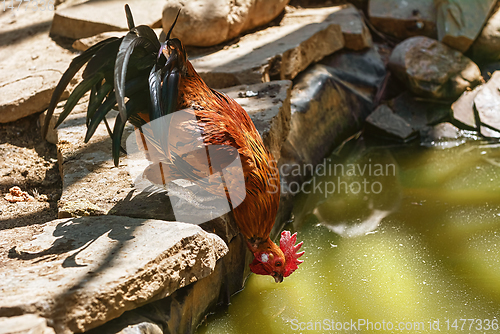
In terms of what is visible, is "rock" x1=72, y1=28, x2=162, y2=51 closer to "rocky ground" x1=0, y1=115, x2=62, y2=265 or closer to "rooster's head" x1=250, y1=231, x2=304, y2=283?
"rocky ground" x1=0, y1=115, x2=62, y2=265

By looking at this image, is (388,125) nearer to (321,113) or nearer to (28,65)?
(321,113)

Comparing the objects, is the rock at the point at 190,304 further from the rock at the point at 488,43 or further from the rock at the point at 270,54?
the rock at the point at 488,43

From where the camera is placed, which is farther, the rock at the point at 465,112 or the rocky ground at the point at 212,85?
the rock at the point at 465,112

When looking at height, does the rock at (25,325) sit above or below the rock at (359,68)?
above

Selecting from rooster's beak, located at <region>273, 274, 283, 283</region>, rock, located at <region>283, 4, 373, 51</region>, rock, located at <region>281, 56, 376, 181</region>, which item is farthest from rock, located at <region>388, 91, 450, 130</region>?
rooster's beak, located at <region>273, 274, 283, 283</region>

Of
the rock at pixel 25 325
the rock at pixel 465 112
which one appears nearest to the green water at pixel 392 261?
the rock at pixel 465 112

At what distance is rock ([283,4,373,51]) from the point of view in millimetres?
5805

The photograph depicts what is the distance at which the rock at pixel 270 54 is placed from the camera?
452 cm

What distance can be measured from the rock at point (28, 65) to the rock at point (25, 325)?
2.85 meters

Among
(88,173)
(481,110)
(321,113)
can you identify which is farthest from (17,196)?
(481,110)

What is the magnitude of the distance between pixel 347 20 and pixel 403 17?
0.87 metres

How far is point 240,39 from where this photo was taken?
18.2 ft

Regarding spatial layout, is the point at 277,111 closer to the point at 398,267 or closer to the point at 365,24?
the point at 398,267

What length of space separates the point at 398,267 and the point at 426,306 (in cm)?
41
